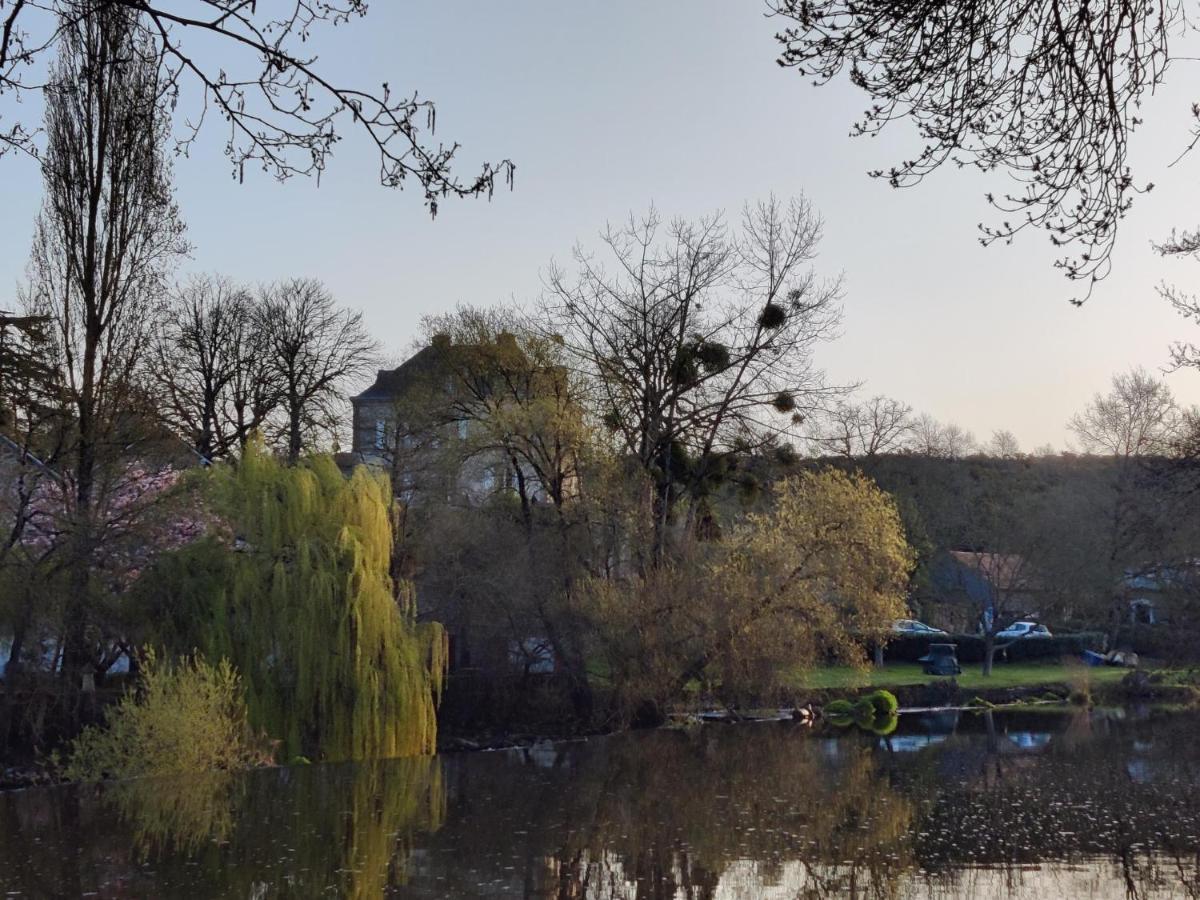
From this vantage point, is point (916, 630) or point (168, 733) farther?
point (916, 630)

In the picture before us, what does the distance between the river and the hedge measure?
2433cm

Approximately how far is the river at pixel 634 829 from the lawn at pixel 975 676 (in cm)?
1482

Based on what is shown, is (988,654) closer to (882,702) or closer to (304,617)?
(882,702)

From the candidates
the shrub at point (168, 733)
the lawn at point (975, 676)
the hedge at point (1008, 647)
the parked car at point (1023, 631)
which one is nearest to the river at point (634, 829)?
the shrub at point (168, 733)

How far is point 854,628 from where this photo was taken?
1303 inches

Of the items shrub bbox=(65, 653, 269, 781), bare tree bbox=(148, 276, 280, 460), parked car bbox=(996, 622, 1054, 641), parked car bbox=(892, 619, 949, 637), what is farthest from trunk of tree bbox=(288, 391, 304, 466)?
parked car bbox=(996, 622, 1054, 641)

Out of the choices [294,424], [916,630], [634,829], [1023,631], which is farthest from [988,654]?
[634,829]

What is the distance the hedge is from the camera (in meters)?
Answer: 51.1

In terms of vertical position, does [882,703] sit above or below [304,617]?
below

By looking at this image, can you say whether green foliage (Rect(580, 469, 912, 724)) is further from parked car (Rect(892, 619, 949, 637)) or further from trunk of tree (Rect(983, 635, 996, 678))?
parked car (Rect(892, 619, 949, 637))

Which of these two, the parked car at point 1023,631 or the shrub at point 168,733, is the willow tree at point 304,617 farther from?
the parked car at point 1023,631

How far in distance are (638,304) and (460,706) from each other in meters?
11.1

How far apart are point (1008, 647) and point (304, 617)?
3483cm

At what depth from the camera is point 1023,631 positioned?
56.2 m
